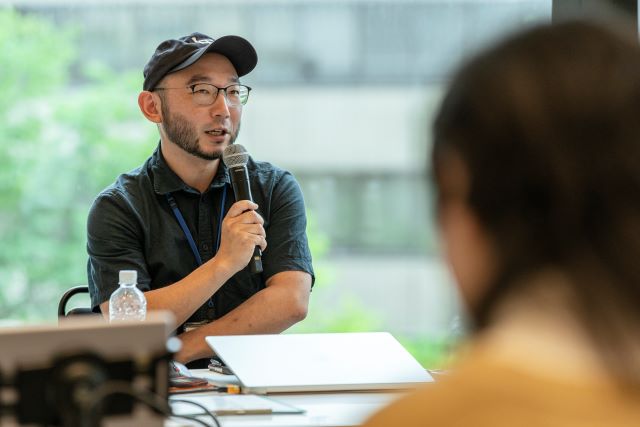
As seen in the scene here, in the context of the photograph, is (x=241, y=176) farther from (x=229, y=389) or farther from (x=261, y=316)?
(x=229, y=389)

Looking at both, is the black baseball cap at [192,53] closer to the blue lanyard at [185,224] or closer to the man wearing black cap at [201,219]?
the man wearing black cap at [201,219]

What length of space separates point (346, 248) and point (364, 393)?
4.04 meters

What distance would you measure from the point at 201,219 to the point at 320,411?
1.05 m

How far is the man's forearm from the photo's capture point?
7.72 feet

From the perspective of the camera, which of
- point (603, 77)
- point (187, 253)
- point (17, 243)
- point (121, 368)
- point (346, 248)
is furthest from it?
point (346, 248)

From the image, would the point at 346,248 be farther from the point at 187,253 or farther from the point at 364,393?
the point at 364,393

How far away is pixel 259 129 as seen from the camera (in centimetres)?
604

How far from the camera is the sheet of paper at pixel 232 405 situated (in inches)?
64.6

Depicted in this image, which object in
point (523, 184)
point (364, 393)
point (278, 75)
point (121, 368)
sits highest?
point (278, 75)

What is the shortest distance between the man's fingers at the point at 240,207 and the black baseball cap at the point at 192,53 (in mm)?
441

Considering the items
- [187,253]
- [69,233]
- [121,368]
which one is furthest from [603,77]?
[69,233]

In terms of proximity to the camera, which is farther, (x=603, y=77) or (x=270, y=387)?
(x=270, y=387)

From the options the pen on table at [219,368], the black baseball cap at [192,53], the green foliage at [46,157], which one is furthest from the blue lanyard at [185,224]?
the green foliage at [46,157]

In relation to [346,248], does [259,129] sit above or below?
above
